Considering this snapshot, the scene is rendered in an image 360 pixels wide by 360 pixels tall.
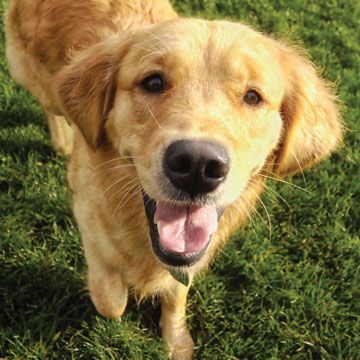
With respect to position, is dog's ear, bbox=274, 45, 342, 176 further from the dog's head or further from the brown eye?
the brown eye

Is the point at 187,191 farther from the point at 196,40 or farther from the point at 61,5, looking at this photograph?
the point at 61,5

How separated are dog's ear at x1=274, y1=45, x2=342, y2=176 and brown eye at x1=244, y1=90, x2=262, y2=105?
34 cm

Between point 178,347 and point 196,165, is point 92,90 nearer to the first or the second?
point 196,165

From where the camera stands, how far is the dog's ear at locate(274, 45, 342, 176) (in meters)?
3.22

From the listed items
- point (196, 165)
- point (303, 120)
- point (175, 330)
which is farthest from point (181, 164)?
point (175, 330)

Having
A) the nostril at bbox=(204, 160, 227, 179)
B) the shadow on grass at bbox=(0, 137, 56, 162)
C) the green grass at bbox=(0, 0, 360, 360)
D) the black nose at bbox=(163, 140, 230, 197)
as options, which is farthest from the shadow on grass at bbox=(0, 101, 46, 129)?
the nostril at bbox=(204, 160, 227, 179)

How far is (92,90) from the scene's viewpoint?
125 inches

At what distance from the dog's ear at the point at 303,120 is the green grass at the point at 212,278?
1.12 m

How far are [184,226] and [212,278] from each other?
4.96 ft

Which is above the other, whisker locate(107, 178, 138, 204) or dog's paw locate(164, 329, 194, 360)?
whisker locate(107, 178, 138, 204)

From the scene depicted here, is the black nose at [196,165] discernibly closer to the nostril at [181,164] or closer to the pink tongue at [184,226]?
the nostril at [181,164]

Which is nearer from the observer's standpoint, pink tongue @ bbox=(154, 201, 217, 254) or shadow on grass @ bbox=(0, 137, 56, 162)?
pink tongue @ bbox=(154, 201, 217, 254)

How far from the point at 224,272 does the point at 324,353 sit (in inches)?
36.9

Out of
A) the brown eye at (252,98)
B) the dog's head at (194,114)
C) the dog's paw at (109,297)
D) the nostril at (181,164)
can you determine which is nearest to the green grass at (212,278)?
the dog's paw at (109,297)
